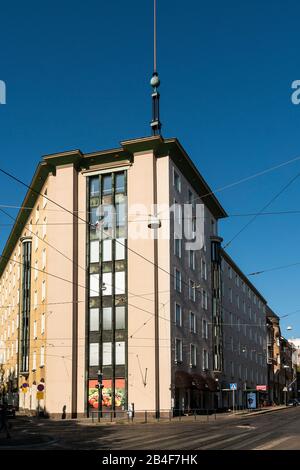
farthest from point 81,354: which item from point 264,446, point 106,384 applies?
point 264,446

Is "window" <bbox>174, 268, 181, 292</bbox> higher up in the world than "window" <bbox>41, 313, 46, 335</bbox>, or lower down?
higher up

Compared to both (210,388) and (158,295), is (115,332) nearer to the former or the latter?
(158,295)

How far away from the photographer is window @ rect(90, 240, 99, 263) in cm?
5528

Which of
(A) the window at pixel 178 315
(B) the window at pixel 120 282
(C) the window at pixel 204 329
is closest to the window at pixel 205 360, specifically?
(C) the window at pixel 204 329

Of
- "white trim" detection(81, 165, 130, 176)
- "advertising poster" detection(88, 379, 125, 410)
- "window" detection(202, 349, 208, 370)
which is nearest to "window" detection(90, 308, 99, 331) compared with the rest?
"advertising poster" detection(88, 379, 125, 410)

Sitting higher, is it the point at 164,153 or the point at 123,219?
the point at 164,153

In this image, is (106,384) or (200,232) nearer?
(106,384)

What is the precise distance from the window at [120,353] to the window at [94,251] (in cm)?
779

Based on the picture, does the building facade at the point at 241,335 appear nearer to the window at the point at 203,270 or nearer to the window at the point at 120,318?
the window at the point at 203,270

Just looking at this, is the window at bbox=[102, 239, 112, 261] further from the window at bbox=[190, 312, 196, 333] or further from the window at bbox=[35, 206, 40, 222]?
the window at bbox=[35, 206, 40, 222]

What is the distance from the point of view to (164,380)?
5012 centimetres

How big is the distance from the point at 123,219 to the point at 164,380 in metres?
14.0

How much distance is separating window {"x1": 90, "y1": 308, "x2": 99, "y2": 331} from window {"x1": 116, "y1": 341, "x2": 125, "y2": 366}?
8.67 feet

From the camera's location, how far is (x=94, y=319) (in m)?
54.0
